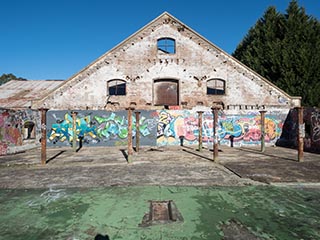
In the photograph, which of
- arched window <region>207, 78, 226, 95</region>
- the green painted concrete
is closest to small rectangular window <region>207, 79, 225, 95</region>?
arched window <region>207, 78, 226, 95</region>

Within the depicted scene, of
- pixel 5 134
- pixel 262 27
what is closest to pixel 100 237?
pixel 5 134

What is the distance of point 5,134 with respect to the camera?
1169 cm

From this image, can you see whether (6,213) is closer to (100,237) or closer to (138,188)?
(100,237)

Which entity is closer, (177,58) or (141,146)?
(141,146)

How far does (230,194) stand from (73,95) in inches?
539

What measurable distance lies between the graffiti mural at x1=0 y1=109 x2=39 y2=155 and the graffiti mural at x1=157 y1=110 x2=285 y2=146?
8.57 metres

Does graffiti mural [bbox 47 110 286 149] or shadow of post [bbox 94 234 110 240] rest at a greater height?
graffiti mural [bbox 47 110 286 149]

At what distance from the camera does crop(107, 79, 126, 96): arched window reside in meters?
16.5

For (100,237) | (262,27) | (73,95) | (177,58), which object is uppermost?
(262,27)

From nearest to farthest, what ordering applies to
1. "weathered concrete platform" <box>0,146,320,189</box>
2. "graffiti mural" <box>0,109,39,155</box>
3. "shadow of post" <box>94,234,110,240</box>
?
"shadow of post" <box>94,234,110,240</box> → "weathered concrete platform" <box>0,146,320,189</box> → "graffiti mural" <box>0,109,39,155</box>

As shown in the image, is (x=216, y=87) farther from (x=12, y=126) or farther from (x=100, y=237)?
(x=100, y=237)

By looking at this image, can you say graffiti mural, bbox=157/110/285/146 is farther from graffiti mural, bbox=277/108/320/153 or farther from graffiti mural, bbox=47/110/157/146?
graffiti mural, bbox=47/110/157/146

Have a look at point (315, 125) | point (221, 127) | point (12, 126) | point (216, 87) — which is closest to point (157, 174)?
point (221, 127)

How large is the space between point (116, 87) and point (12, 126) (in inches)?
283
